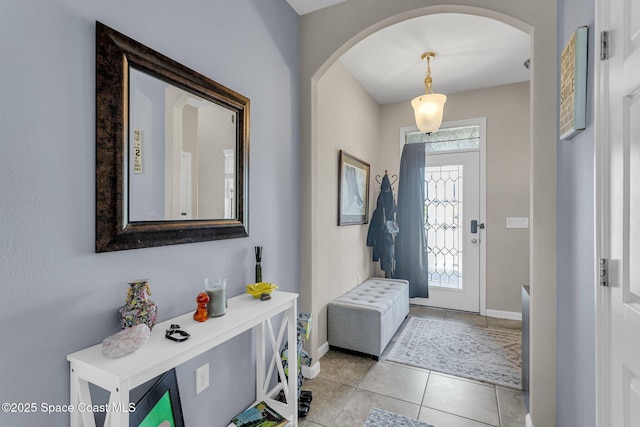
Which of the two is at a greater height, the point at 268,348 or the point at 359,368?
the point at 268,348

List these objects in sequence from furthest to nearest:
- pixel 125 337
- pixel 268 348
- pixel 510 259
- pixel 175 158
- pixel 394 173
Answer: pixel 394 173
pixel 510 259
pixel 268 348
pixel 175 158
pixel 125 337

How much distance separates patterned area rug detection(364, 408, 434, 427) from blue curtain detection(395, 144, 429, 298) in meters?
2.23

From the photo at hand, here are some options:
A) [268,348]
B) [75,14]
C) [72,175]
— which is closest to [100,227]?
[72,175]

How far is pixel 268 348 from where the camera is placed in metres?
2.02

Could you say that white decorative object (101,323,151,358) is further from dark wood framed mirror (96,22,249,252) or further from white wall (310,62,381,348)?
white wall (310,62,381,348)

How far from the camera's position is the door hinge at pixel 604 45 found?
1.01 m

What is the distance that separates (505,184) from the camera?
143 inches

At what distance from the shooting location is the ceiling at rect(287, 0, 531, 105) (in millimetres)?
2482

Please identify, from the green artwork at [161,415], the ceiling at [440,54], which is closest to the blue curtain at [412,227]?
the ceiling at [440,54]

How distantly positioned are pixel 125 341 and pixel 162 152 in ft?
2.54

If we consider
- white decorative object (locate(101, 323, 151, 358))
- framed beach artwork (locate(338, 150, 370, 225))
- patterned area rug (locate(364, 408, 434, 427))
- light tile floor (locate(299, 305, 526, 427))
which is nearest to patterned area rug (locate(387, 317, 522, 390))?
light tile floor (locate(299, 305, 526, 427))

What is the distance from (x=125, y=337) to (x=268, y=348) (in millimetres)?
1140

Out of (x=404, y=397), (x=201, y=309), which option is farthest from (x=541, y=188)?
(x=201, y=309)

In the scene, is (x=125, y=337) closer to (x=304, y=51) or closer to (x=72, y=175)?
(x=72, y=175)
